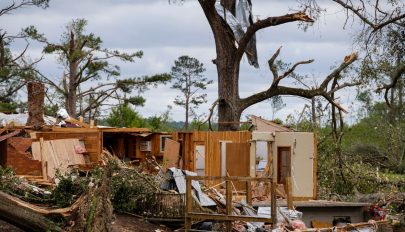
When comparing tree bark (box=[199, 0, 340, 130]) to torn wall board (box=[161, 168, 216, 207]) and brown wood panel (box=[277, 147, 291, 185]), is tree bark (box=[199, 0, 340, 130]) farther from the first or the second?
torn wall board (box=[161, 168, 216, 207])

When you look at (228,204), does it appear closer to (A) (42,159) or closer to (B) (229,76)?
(A) (42,159)

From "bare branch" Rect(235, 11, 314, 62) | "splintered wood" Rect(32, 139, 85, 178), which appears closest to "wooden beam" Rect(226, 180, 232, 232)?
"splintered wood" Rect(32, 139, 85, 178)

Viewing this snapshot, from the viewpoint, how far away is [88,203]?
1467cm

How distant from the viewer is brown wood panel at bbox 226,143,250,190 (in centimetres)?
2223

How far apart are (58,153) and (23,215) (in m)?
5.40

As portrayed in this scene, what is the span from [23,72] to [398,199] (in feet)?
78.4

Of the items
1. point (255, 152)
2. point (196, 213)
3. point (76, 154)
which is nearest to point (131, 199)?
point (196, 213)

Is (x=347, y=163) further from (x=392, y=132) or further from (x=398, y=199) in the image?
(x=392, y=132)

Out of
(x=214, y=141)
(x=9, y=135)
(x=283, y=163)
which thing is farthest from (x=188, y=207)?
(x=283, y=163)

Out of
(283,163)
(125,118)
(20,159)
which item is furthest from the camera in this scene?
(125,118)

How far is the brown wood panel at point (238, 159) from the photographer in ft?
72.9

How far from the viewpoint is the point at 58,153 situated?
65.8 ft

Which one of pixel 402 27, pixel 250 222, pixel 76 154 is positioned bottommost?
pixel 250 222

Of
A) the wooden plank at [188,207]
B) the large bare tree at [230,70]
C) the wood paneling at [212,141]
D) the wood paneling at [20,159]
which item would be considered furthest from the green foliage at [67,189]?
the large bare tree at [230,70]
